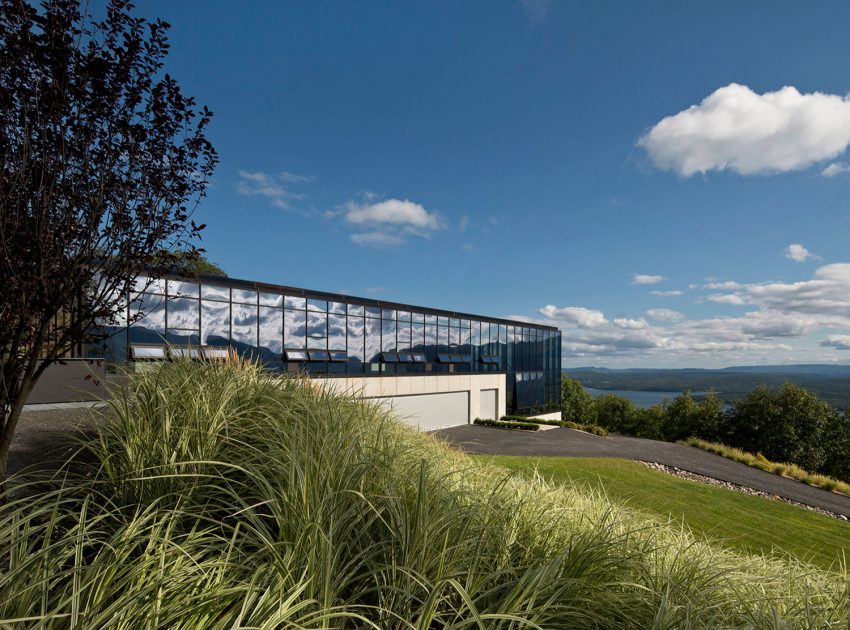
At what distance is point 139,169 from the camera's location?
4.34 m

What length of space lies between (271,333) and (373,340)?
18.6 feet

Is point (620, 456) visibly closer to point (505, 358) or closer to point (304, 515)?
point (505, 358)

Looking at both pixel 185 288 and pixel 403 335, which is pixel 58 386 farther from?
pixel 403 335

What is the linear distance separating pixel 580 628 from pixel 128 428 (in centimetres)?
334

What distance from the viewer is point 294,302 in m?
19.2

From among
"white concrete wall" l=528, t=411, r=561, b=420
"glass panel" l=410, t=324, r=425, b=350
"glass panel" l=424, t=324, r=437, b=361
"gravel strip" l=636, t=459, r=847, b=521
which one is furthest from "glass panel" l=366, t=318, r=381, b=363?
"white concrete wall" l=528, t=411, r=561, b=420

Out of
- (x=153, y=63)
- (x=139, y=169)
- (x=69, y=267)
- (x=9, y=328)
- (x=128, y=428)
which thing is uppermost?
(x=153, y=63)

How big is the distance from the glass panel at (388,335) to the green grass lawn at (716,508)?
10.8 metres

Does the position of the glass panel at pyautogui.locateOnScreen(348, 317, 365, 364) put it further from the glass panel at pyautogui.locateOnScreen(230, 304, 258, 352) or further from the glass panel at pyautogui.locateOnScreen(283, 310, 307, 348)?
the glass panel at pyautogui.locateOnScreen(230, 304, 258, 352)

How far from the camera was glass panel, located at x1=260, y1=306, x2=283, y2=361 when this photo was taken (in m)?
18.1

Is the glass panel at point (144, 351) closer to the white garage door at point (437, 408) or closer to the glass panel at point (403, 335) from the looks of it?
the white garage door at point (437, 408)

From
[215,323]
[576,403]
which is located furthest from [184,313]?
[576,403]

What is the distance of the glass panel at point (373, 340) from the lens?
878 inches

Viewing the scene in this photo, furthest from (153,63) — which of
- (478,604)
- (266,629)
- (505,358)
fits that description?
(505,358)
